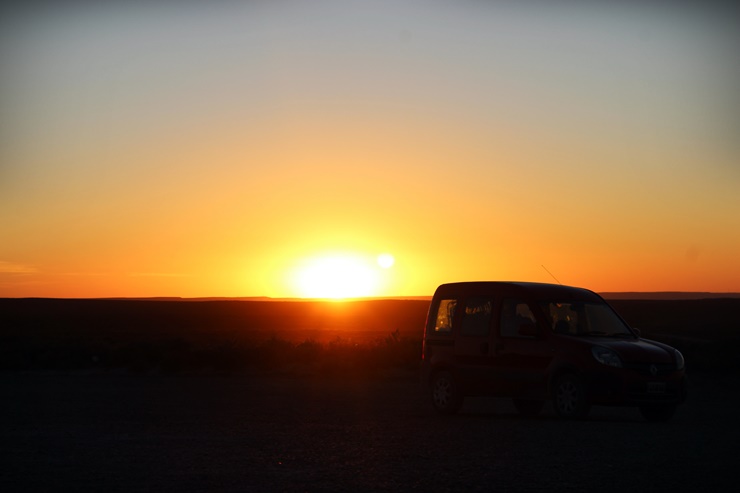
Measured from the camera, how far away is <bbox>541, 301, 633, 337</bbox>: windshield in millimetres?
17516

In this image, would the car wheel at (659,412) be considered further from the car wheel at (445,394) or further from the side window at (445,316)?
the side window at (445,316)

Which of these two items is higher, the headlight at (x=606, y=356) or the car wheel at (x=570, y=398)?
the headlight at (x=606, y=356)

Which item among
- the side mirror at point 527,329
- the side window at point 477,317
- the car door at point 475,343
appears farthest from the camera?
the side window at point 477,317

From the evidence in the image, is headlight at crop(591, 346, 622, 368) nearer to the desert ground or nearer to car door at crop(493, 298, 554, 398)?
car door at crop(493, 298, 554, 398)

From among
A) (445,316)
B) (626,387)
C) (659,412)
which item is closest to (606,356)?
(626,387)

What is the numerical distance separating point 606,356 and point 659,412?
1.60 metres

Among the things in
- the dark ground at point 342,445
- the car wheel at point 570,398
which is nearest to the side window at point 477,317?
the dark ground at point 342,445

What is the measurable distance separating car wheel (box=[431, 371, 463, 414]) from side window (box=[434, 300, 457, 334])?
801mm

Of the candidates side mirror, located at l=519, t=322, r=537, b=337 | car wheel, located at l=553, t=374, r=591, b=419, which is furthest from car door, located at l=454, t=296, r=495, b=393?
car wheel, located at l=553, t=374, r=591, b=419

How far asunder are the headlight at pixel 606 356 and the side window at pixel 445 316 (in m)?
3.06

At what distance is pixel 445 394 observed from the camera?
18.4 metres

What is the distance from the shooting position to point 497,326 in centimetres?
1792

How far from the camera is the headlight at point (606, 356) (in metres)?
16.4

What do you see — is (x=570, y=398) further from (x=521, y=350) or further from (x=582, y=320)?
(x=582, y=320)
